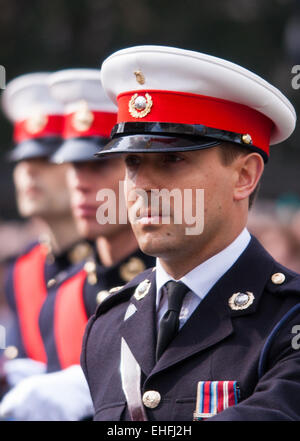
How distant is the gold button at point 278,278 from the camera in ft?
9.31

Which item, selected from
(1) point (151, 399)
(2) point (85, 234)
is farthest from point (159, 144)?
(2) point (85, 234)

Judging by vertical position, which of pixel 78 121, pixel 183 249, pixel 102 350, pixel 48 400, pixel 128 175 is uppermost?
pixel 78 121

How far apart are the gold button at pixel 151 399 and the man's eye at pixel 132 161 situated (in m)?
0.67

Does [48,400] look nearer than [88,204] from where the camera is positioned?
Yes

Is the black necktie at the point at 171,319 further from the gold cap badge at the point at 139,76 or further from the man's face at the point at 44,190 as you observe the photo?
the man's face at the point at 44,190

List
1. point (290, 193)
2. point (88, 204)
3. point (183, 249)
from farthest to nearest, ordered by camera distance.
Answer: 1. point (290, 193)
2. point (88, 204)
3. point (183, 249)

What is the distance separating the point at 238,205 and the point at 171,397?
1.99 feet

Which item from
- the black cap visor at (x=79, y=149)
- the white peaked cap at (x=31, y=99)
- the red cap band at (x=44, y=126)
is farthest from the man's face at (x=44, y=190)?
the black cap visor at (x=79, y=149)

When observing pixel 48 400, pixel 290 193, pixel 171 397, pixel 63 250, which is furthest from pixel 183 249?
pixel 290 193

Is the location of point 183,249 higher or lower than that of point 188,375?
higher

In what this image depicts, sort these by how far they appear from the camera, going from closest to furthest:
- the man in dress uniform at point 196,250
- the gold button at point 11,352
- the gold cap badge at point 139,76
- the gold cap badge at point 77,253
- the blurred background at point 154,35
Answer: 1. the man in dress uniform at point 196,250
2. the gold cap badge at point 139,76
3. the gold button at point 11,352
4. the gold cap badge at point 77,253
5. the blurred background at point 154,35

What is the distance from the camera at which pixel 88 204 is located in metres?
4.50
